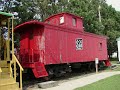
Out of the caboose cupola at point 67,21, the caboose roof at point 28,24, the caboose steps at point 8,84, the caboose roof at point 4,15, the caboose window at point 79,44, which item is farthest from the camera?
the caboose cupola at point 67,21

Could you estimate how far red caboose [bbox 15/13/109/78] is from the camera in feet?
50.5

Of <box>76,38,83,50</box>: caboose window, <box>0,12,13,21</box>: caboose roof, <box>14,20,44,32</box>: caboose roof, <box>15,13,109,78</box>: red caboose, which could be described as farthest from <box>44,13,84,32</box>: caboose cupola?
<box>0,12,13,21</box>: caboose roof

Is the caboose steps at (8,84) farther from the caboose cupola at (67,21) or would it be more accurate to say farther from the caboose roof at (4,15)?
the caboose cupola at (67,21)

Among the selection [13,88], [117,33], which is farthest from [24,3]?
[117,33]

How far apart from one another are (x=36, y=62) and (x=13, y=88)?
4.08 m

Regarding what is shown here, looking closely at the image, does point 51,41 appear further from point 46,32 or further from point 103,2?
point 103,2

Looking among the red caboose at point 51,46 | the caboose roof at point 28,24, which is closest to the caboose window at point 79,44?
the red caboose at point 51,46

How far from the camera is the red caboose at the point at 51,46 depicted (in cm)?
1540

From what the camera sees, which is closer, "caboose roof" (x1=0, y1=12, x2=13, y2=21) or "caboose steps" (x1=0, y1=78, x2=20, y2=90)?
"caboose steps" (x1=0, y1=78, x2=20, y2=90)

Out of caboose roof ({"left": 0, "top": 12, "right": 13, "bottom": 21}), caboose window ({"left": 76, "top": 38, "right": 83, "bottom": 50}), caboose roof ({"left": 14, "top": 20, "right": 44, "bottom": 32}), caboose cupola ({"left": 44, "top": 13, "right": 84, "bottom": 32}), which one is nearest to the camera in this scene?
caboose roof ({"left": 0, "top": 12, "right": 13, "bottom": 21})

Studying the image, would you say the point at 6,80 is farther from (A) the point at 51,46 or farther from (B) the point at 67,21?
(B) the point at 67,21

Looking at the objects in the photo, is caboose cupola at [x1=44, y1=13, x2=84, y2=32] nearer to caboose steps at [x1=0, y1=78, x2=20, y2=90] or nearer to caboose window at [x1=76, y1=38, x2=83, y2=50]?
caboose window at [x1=76, y1=38, x2=83, y2=50]

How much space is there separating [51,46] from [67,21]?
154 inches

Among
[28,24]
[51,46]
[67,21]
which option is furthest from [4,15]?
[67,21]
